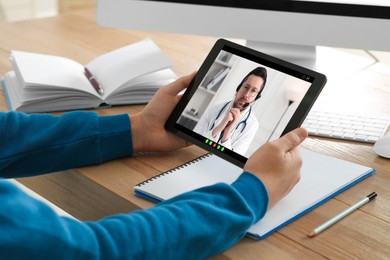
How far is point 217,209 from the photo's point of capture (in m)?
0.74

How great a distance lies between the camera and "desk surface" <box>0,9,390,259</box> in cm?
77

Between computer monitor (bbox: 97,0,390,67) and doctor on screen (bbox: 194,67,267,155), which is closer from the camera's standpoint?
doctor on screen (bbox: 194,67,267,155)

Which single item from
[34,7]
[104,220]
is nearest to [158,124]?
[104,220]

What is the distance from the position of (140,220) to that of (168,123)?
31 centimetres

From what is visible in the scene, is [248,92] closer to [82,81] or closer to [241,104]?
[241,104]

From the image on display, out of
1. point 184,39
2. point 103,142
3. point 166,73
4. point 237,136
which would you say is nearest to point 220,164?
point 237,136

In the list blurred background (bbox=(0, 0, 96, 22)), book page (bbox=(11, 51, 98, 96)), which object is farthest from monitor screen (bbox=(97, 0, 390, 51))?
blurred background (bbox=(0, 0, 96, 22))

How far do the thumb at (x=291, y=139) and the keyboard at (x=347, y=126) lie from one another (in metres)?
0.24

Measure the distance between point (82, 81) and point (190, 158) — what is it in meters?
0.31

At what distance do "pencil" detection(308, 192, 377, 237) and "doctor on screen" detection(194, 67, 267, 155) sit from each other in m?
0.16

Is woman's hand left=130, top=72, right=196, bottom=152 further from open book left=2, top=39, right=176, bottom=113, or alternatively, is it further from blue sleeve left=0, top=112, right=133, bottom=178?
open book left=2, top=39, right=176, bottom=113

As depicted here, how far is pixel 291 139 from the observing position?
0.83 metres

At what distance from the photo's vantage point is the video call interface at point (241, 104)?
0.89 metres

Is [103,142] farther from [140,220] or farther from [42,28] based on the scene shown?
[42,28]
